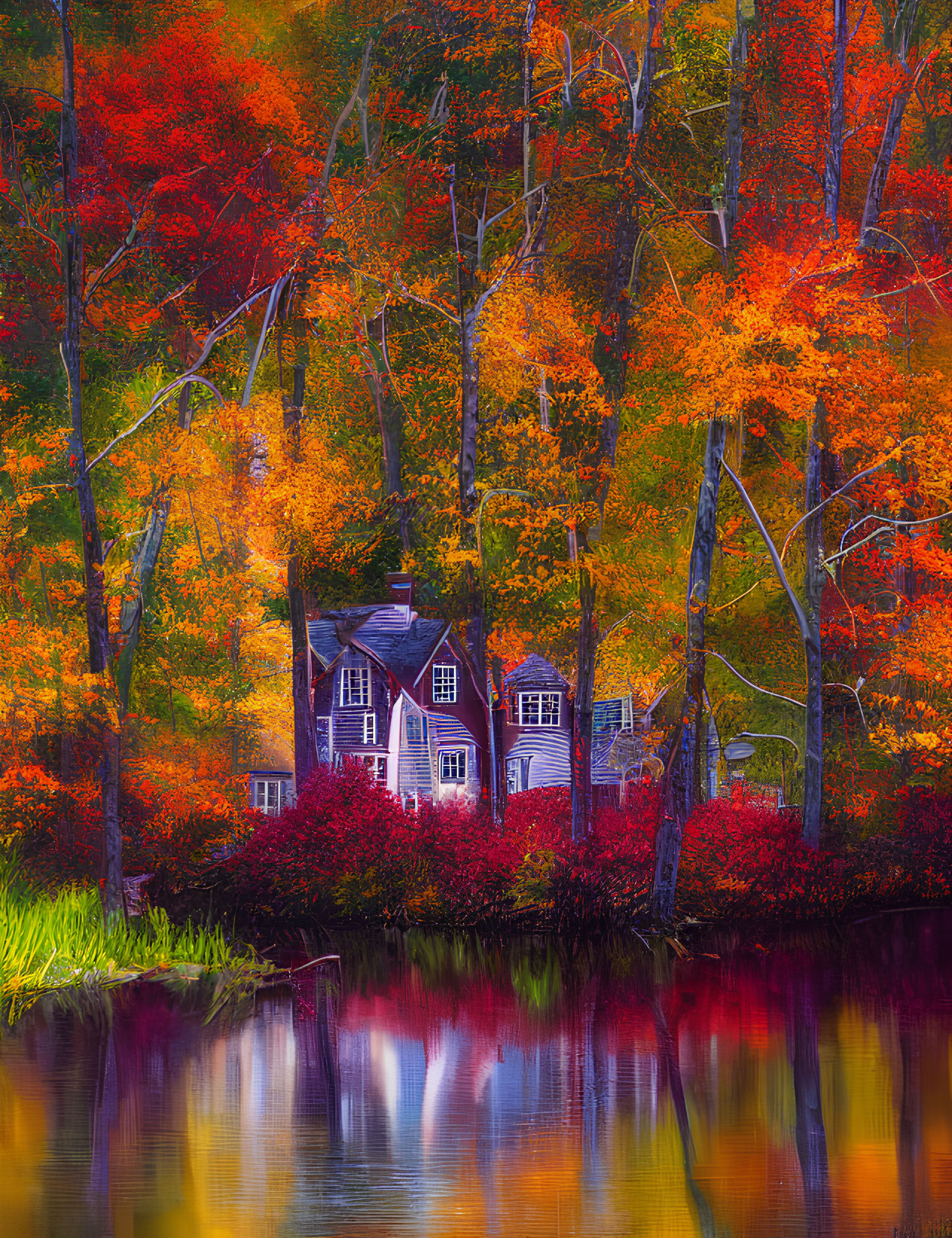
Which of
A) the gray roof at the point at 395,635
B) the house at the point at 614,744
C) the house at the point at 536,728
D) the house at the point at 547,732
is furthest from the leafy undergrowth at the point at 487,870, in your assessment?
the house at the point at 536,728

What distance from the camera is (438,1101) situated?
1315cm

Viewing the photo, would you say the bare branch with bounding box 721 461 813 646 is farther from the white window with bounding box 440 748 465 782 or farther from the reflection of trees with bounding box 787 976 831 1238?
the white window with bounding box 440 748 465 782

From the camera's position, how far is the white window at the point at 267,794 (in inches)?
2020

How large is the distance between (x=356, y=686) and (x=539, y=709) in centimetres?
725

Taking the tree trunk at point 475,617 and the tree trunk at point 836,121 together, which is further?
the tree trunk at point 475,617

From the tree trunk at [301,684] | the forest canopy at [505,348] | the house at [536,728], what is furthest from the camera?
the house at [536,728]

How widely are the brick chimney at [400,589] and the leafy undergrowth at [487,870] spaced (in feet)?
54.7

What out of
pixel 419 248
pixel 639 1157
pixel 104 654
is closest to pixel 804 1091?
pixel 639 1157

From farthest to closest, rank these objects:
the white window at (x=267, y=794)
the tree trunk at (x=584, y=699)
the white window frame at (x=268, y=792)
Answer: the white window at (x=267, y=794)
the white window frame at (x=268, y=792)
the tree trunk at (x=584, y=699)

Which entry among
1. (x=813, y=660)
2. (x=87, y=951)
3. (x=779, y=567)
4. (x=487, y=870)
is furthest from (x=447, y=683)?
(x=87, y=951)

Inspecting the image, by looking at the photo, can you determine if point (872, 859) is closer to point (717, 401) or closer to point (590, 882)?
point (590, 882)

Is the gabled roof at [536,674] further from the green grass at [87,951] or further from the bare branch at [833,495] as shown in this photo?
the green grass at [87,951]

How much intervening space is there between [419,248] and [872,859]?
15540 millimetres

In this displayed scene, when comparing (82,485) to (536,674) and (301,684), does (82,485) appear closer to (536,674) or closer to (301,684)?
(301,684)
